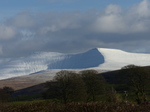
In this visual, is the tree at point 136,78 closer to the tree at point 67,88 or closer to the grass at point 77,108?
the tree at point 67,88

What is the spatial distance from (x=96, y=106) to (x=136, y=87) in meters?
65.3

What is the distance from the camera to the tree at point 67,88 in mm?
68875

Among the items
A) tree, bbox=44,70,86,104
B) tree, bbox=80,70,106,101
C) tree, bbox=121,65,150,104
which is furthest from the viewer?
tree, bbox=80,70,106,101

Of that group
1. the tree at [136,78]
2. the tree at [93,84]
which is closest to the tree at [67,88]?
the tree at [93,84]

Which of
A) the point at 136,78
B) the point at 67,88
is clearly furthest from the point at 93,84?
the point at 67,88

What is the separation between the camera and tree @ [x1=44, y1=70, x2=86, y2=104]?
226 ft

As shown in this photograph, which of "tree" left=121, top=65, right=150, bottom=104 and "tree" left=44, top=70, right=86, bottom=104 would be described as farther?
"tree" left=121, top=65, right=150, bottom=104

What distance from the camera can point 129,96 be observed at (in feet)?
277

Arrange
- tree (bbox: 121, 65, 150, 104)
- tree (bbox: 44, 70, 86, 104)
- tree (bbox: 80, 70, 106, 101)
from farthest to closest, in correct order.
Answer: tree (bbox: 80, 70, 106, 101) → tree (bbox: 121, 65, 150, 104) → tree (bbox: 44, 70, 86, 104)

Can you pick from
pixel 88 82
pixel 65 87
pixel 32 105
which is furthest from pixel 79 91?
pixel 32 105

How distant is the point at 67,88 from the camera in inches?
2788

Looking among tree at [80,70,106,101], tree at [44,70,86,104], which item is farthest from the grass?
tree at [80,70,106,101]

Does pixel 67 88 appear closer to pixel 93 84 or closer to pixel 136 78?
pixel 93 84

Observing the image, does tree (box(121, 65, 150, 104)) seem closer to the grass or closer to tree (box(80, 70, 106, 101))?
tree (box(80, 70, 106, 101))
